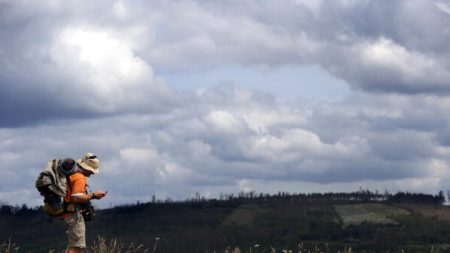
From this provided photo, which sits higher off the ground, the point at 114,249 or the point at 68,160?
the point at 68,160

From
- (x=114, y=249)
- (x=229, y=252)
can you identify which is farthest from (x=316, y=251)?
(x=114, y=249)

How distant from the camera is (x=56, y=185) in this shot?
48.3 ft

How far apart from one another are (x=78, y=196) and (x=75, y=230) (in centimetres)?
70

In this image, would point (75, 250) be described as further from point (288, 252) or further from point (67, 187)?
point (288, 252)

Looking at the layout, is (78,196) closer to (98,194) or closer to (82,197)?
(82,197)

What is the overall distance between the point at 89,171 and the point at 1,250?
3.02 m

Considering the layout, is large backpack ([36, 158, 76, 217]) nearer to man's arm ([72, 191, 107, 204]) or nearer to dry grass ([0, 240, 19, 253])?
man's arm ([72, 191, 107, 204])

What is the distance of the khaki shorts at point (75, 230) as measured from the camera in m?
14.9

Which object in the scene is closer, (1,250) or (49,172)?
(49,172)

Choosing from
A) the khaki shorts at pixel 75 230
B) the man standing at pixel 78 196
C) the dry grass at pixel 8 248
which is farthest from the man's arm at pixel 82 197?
the dry grass at pixel 8 248

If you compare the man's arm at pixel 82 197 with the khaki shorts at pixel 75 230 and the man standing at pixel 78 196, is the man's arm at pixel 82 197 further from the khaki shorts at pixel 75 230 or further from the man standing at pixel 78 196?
the khaki shorts at pixel 75 230

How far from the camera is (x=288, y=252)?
15930 millimetres

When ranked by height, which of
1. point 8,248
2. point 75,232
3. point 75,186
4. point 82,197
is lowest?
point 8,248

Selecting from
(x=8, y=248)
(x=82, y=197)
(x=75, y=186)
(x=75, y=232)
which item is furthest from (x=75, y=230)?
(x=8, y=248)
